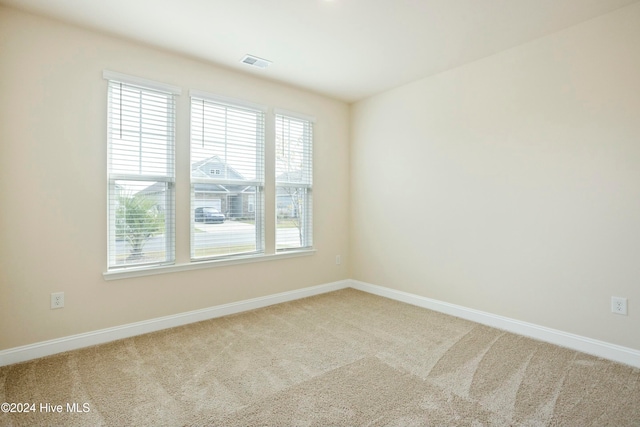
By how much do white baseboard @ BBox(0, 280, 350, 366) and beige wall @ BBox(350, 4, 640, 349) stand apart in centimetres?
154

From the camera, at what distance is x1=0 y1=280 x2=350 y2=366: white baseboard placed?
2.44 m

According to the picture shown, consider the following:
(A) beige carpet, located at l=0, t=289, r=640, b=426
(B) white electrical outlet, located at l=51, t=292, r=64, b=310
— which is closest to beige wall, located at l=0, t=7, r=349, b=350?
(B) white electrical outlet, located at l=51, t=292, r=64, b=310

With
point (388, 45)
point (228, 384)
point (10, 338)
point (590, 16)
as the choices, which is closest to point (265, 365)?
point (228, 384)

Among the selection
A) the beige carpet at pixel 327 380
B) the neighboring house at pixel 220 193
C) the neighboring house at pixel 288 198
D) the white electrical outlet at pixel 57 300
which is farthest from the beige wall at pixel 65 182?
the neighboring house at pixel 288 198

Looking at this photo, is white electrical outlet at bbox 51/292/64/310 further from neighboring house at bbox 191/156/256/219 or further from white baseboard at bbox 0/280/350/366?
neighboring house at bbox 191/156/256/219

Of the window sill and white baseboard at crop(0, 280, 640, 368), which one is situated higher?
the window sill

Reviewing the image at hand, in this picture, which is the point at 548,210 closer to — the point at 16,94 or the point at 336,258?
the point at 336,258

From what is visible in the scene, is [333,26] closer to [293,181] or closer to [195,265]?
[293,181]

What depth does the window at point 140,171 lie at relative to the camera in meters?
2.84

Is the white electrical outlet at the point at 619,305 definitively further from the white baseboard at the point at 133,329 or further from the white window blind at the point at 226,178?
the white window blind at the point at 226,178

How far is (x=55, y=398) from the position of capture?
1.97 metres

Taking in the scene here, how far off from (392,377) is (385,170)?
8.61ft

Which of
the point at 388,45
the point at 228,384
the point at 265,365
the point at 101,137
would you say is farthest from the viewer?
the point at 388,45

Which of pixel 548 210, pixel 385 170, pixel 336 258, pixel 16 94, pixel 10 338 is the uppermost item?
pixel 16 94
